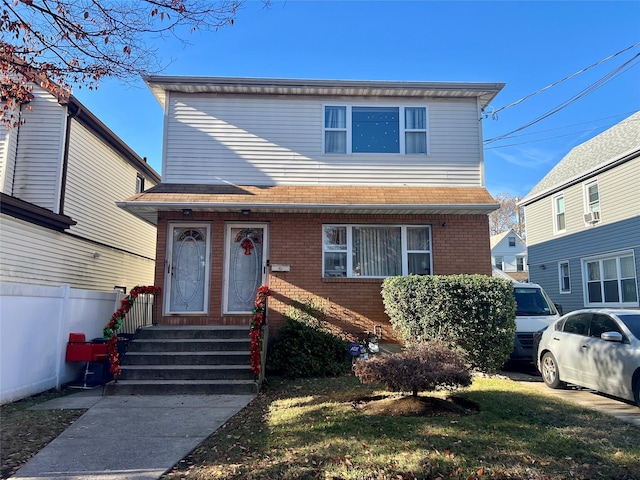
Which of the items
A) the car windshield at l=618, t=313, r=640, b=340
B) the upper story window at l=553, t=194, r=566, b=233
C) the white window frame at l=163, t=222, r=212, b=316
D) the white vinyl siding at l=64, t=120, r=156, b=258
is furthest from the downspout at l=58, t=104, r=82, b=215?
the upper story window at l=553, t=194, r=566, b=233

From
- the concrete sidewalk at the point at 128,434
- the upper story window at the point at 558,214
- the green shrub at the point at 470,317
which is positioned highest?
the upper story window at the point at 558,214

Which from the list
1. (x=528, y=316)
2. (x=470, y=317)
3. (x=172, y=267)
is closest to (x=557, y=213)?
(x=528, y=316)

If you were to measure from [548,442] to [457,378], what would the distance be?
130 centimetres

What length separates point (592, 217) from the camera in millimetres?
16547

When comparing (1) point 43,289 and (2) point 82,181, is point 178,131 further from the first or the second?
(1) point 43,289

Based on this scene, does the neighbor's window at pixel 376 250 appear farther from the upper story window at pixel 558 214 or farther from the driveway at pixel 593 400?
the upper story window at pixel 558 214

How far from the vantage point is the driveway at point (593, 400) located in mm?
6074

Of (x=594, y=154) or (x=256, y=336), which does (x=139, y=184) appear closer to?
(x=256, y=336)

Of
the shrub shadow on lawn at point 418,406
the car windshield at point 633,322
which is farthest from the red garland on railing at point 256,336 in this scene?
the car windshield at point 633,322

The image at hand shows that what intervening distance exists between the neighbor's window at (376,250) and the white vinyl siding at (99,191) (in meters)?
6.81

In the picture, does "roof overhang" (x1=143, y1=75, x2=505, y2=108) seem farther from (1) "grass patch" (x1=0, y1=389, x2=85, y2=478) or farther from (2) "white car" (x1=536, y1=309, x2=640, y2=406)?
(1) "grass patch" (x1=0, y1=389, x2=85, y2=478)

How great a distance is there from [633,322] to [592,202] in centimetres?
1168

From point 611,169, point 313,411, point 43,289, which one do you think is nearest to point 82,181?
point 43,289

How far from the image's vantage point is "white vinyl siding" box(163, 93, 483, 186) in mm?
10789
